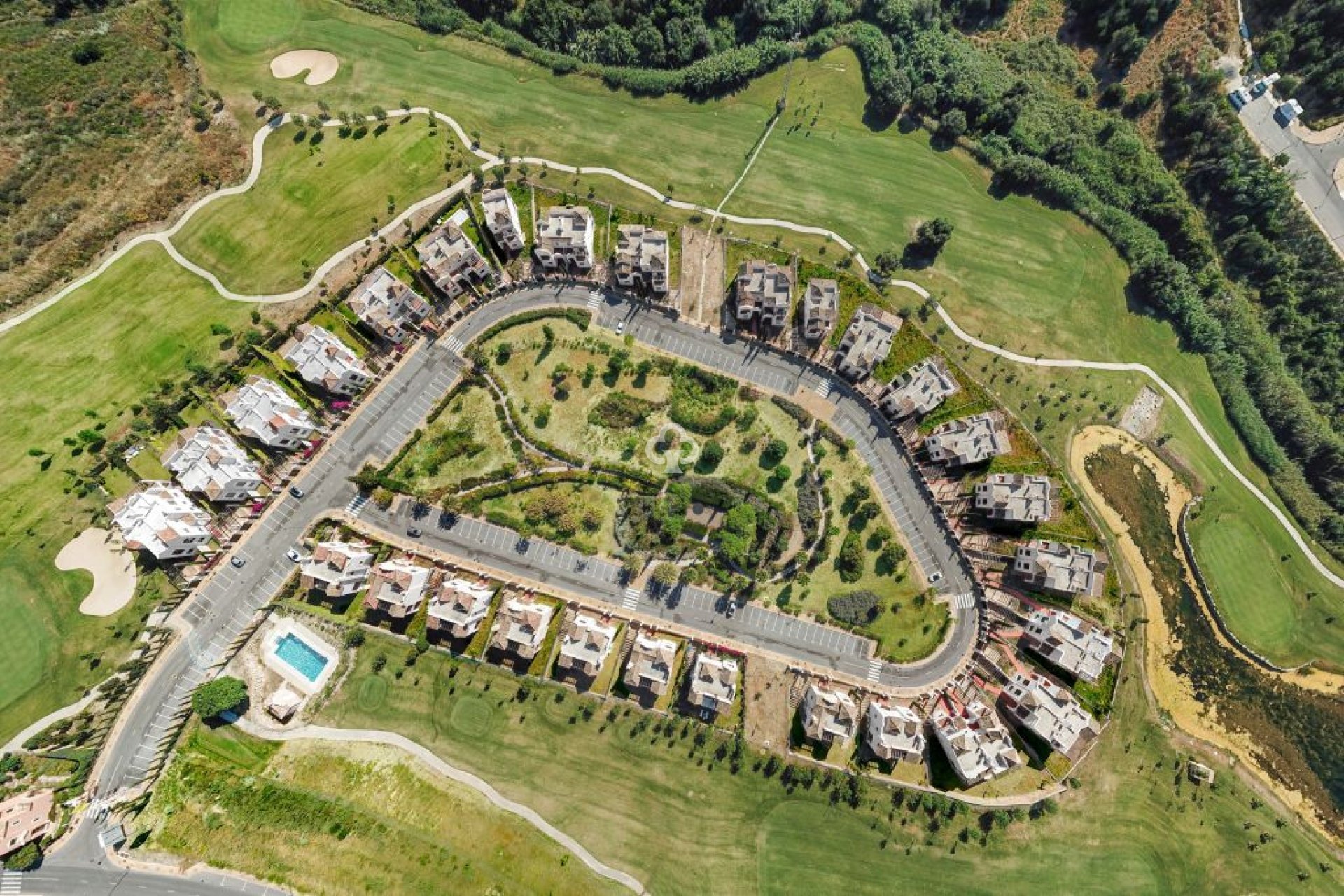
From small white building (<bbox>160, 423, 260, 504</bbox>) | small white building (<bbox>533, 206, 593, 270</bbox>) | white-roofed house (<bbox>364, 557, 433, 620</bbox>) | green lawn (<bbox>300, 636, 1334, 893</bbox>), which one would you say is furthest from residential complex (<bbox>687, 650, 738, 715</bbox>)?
small white building (<bbox>160, 423, 260, 504</bbox>)

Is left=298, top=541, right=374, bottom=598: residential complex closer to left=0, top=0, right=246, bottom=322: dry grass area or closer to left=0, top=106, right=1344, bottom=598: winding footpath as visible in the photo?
left=0, top=106, right=1344, bottom=598: winding footpath

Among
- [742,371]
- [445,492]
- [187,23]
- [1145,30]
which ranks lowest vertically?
[445,492]

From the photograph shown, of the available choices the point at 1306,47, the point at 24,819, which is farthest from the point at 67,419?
the point at 1306,47

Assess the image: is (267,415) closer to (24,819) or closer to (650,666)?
(24,819)

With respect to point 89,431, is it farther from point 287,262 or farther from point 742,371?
point 742,371

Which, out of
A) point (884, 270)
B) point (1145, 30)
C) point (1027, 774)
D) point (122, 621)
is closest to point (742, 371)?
point (884, 270)

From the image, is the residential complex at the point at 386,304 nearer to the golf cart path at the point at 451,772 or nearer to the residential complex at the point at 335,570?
the residential complex at the point at 335,570
